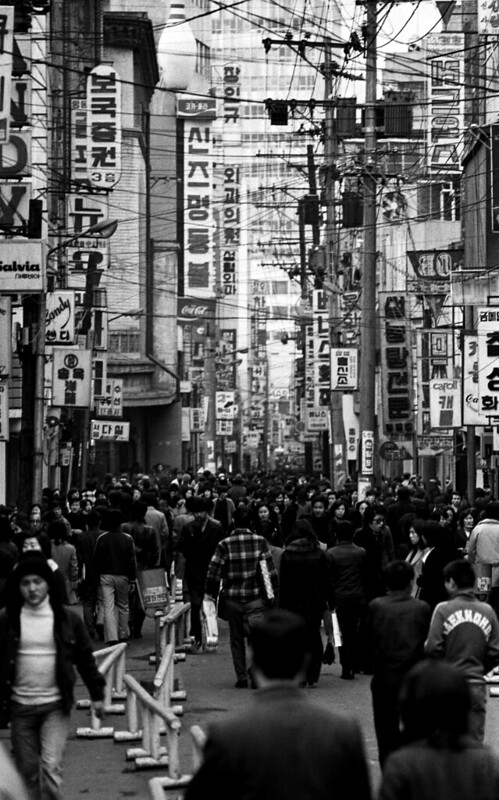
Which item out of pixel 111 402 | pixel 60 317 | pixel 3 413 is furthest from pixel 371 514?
pixel 111 402

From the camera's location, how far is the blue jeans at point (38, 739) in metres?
8.27

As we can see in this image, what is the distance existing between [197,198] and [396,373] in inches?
1298

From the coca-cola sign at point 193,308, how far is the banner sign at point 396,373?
131 feet

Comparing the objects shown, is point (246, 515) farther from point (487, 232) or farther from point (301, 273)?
point (301, 273)

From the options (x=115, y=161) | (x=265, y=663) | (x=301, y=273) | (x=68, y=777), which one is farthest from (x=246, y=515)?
(x=301, y=273)

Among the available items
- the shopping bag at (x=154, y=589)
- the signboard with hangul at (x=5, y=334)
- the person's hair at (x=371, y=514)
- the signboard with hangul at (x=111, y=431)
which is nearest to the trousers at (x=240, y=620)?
the shopping bag at (x=154, y=589)

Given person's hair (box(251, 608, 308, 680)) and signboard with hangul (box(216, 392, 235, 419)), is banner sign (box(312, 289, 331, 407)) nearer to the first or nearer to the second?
signboard with hangul (box(216, 392, 235, 419))

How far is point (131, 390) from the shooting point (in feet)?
238

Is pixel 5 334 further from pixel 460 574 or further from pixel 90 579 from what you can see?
pixel 460 574

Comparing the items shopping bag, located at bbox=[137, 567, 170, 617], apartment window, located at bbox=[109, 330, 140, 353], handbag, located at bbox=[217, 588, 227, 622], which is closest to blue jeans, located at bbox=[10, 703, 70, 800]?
handbag, located at bbox=[217, 588, 227, 622]

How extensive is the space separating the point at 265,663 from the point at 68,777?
257 inches

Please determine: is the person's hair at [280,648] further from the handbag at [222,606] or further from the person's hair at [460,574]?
the handbag at [222,606]

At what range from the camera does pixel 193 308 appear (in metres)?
81.5

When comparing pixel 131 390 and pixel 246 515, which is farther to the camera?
pixel 131 390
